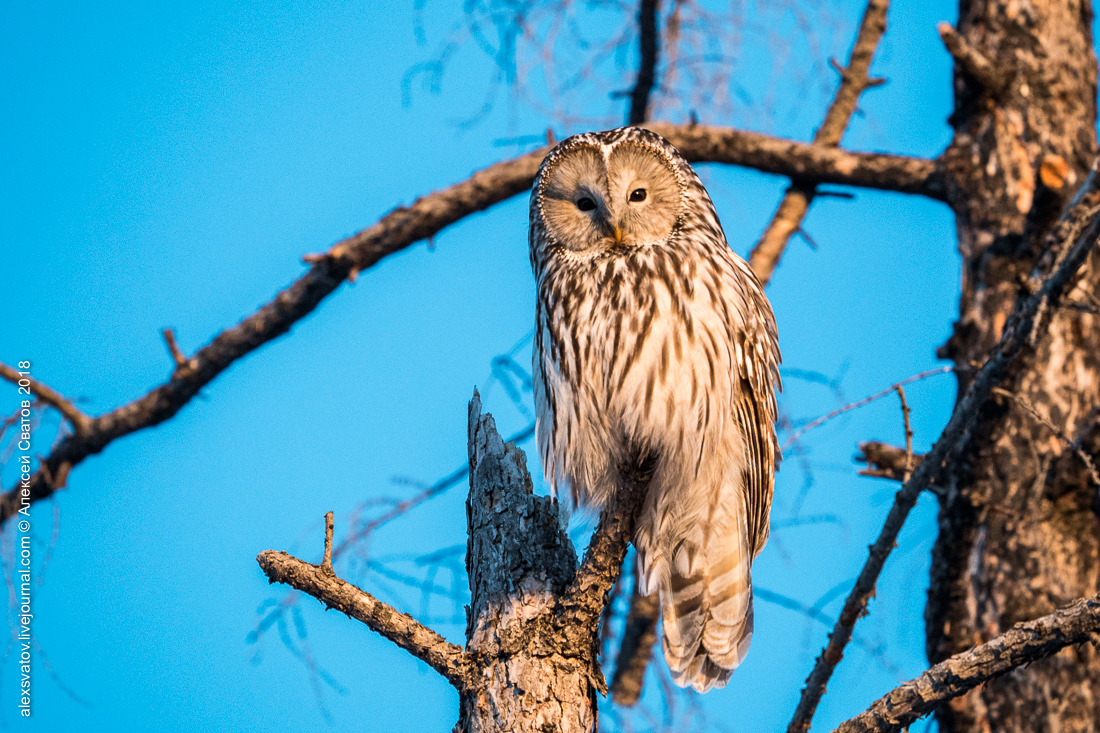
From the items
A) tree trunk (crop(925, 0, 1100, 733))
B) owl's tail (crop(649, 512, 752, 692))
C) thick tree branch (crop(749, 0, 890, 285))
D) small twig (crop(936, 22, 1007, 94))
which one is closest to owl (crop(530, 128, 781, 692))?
owl's tail (crop(649, 512, 752, 692))

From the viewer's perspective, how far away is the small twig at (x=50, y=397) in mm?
3768

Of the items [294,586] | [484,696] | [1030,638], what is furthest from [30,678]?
[1030,638]

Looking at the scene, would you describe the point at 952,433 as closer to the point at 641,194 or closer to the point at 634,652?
the point at 641,194

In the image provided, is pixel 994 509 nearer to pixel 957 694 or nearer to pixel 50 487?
pixel 957 694

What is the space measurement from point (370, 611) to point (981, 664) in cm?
142

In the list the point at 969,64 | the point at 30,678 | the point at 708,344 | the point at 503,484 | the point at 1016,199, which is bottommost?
the point at 30,678

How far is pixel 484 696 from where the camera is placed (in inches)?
99.4

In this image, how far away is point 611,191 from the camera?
332 cm

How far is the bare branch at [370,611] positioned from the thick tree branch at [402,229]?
213 centimetres

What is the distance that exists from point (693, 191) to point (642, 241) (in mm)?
367

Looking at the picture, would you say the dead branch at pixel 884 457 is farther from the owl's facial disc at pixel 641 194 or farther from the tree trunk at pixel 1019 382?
the owl's facial disc at pixel 641 194

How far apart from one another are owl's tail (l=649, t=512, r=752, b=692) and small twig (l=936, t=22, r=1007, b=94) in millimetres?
2370

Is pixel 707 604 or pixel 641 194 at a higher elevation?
pixel 641 194

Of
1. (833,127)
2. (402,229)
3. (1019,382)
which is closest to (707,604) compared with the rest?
(1019,382)
